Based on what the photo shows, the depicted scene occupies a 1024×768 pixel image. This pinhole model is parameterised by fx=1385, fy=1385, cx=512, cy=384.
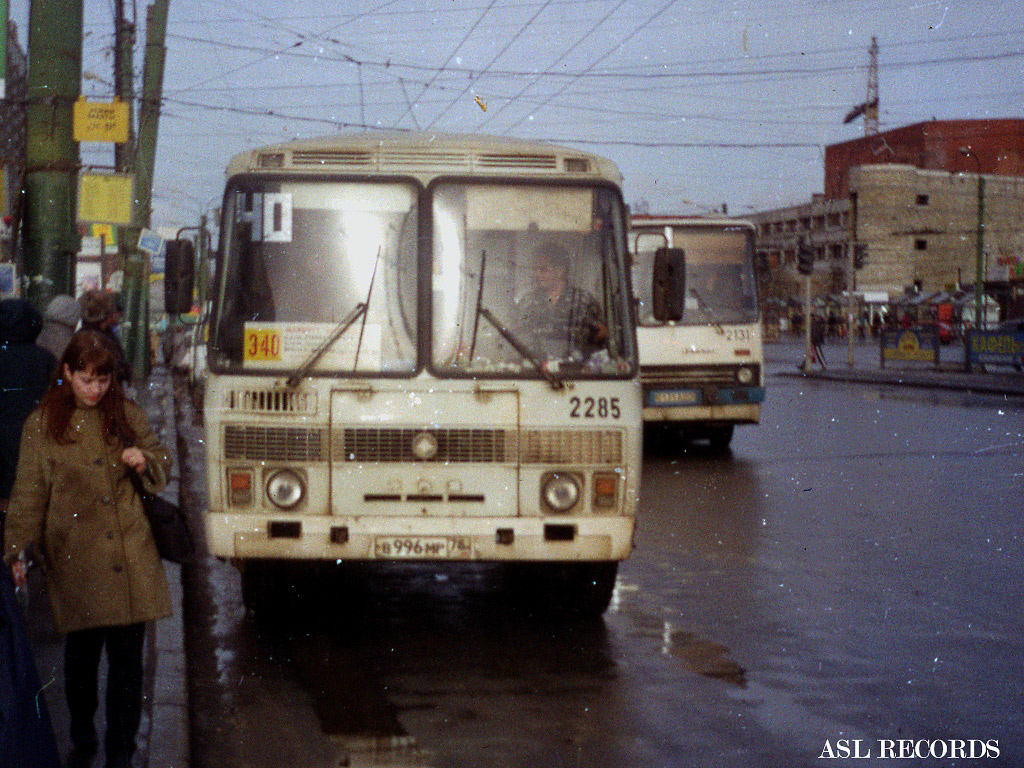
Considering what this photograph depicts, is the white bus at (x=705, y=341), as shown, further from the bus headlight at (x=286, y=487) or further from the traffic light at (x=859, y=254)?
the traffic light at (x=859, y=254)

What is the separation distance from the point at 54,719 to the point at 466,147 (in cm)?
346

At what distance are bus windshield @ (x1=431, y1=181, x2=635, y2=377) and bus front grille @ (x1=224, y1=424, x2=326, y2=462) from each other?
713mm

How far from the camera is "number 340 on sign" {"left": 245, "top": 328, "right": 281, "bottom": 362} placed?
683 centimetres

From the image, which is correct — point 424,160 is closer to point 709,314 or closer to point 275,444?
point 275,444

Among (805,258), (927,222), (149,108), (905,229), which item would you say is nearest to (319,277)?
(149,108)

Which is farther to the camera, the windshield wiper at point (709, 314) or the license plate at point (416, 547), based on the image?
the windshield wiper at point (709, 314)

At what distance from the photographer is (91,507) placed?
182 inches

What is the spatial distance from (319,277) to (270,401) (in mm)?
671

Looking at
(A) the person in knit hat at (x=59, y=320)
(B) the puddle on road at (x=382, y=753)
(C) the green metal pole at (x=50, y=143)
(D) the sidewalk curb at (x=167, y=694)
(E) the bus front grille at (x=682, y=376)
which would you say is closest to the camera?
(D) the sidewalk curb at (x=167, y=694)

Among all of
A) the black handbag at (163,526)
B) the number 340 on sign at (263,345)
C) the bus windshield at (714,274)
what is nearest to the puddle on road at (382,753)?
the black handbag at (163,526)

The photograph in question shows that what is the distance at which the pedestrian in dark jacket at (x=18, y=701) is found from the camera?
11.1 ft

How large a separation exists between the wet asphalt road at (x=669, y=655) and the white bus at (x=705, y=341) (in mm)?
4567

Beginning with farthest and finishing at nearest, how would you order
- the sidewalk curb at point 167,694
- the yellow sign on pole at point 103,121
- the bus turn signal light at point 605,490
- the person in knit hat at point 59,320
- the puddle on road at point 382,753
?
the yellow sign on pole at point 103,121
the person in knit hat at point 59,320
the bus turn signal light at point 605,490
the puddle on road at point 382,753
the sidewalk curb at point 167,694

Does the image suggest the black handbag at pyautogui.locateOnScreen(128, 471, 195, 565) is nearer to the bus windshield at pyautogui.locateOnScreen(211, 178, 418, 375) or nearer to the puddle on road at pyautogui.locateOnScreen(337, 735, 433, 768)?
the puddle on road at pyautogui.locateOnScreen(337, 735, 433, 768)
